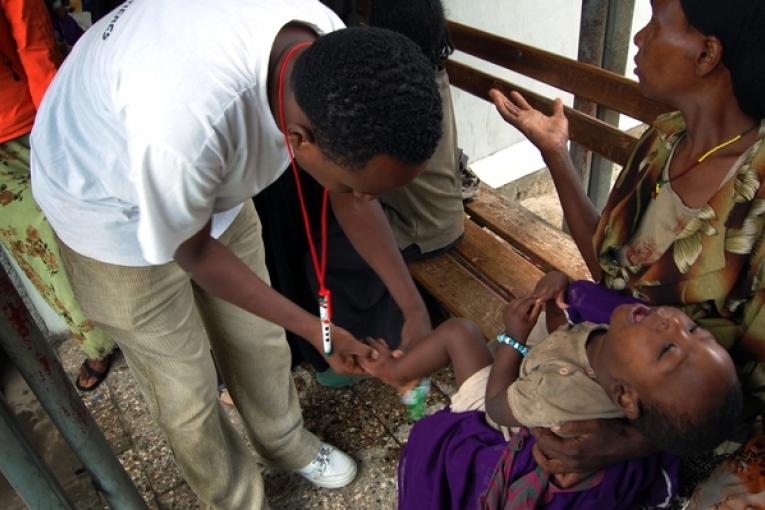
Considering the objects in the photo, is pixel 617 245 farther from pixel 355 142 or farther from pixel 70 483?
pixel 70 483

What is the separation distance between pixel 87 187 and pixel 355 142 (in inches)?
27.5

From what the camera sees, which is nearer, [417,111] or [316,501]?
[417,111]

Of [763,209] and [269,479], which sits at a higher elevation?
[763,209]

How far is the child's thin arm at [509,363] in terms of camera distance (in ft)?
4.51

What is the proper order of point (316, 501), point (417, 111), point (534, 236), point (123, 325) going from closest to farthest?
1. point (417, 111)
2. point (123, 325)
3. point (316, 501)
4. point (534, 236)

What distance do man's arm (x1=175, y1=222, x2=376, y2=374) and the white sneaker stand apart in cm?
75

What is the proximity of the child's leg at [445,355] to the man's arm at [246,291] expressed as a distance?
12 cm

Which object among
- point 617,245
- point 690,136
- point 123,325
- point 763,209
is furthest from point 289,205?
point 763,209

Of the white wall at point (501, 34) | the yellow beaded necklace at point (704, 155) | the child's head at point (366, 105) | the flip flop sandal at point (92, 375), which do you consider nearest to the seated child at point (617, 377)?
the yellow beaded necklace at point (704, 155)

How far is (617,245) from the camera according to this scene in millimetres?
1436

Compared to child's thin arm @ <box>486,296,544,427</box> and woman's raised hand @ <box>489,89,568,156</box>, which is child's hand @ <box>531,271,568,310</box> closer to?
child's thin arm @ <box>486,296,544,427</box>

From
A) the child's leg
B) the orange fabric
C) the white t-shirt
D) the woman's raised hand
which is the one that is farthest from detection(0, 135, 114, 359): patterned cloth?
the woman's raised hand

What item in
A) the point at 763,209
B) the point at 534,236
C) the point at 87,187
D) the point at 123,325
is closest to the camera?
the point at 763,209

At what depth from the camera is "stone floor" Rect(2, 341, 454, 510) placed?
2191 millimetres
